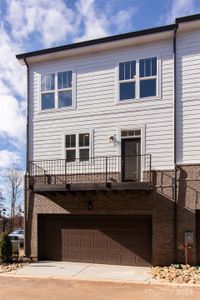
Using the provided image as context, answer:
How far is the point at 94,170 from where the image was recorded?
620 inches

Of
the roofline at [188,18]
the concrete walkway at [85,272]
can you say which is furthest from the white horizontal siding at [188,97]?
the concrete walkway at [85,272]

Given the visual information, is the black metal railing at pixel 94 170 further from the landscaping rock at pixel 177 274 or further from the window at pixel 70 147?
the landscaping rock at pixel 177 274

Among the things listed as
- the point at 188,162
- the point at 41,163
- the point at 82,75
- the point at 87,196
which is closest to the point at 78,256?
the point at 87,196

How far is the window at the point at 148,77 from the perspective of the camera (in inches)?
598

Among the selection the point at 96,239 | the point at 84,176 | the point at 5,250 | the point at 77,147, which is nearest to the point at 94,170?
the point at 84,176

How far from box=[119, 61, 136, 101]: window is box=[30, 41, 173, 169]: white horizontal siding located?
0.27 meters

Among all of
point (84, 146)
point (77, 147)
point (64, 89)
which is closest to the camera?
point (84, 146)

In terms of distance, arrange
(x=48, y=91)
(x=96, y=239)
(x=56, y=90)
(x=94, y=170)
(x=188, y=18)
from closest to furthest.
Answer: (x=188, y=18) → (x=94, y=170) → (x=96, y=239) → (x=56, y=90) → (x=48, y=91)

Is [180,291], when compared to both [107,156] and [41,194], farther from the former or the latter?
[41,194]

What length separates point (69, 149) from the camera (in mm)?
16438

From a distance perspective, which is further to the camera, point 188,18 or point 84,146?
point 84,146

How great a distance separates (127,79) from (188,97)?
104 inches

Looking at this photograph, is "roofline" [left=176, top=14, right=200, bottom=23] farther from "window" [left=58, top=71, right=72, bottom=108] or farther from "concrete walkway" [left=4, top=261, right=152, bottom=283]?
"concrete walkway" [left=4, top=261, right=152, bottom=283]

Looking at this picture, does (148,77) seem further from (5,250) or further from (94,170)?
(5,250)
